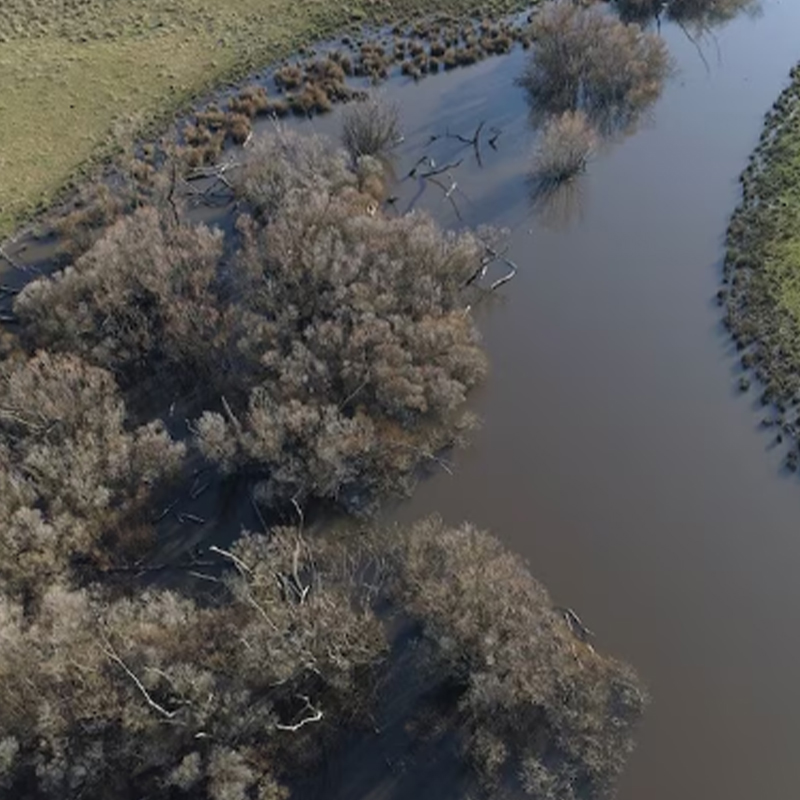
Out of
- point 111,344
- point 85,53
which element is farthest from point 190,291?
point 85,53

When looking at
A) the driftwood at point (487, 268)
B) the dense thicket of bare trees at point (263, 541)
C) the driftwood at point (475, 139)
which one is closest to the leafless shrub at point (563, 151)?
the driftwood at point (475, 139)

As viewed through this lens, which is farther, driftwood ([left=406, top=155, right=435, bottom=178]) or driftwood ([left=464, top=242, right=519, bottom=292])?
driftwood ([left=406, top=155, right=435, bottom=178])

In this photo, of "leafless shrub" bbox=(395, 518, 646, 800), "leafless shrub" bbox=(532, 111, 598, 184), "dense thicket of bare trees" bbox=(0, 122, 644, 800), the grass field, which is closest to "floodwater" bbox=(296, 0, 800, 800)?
"leafless shrub" bbox=(395, 518, 646, 800)

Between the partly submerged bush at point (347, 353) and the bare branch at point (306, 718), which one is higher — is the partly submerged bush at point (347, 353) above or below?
above

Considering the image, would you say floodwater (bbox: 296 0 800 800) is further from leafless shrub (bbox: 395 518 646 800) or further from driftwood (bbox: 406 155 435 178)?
leafless shrub (bbox: 395 518 646 800)

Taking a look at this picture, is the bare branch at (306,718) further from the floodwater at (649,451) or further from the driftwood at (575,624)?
the driftwood at (575,624)

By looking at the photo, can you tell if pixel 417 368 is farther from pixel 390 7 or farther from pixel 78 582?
pixel 390 7
